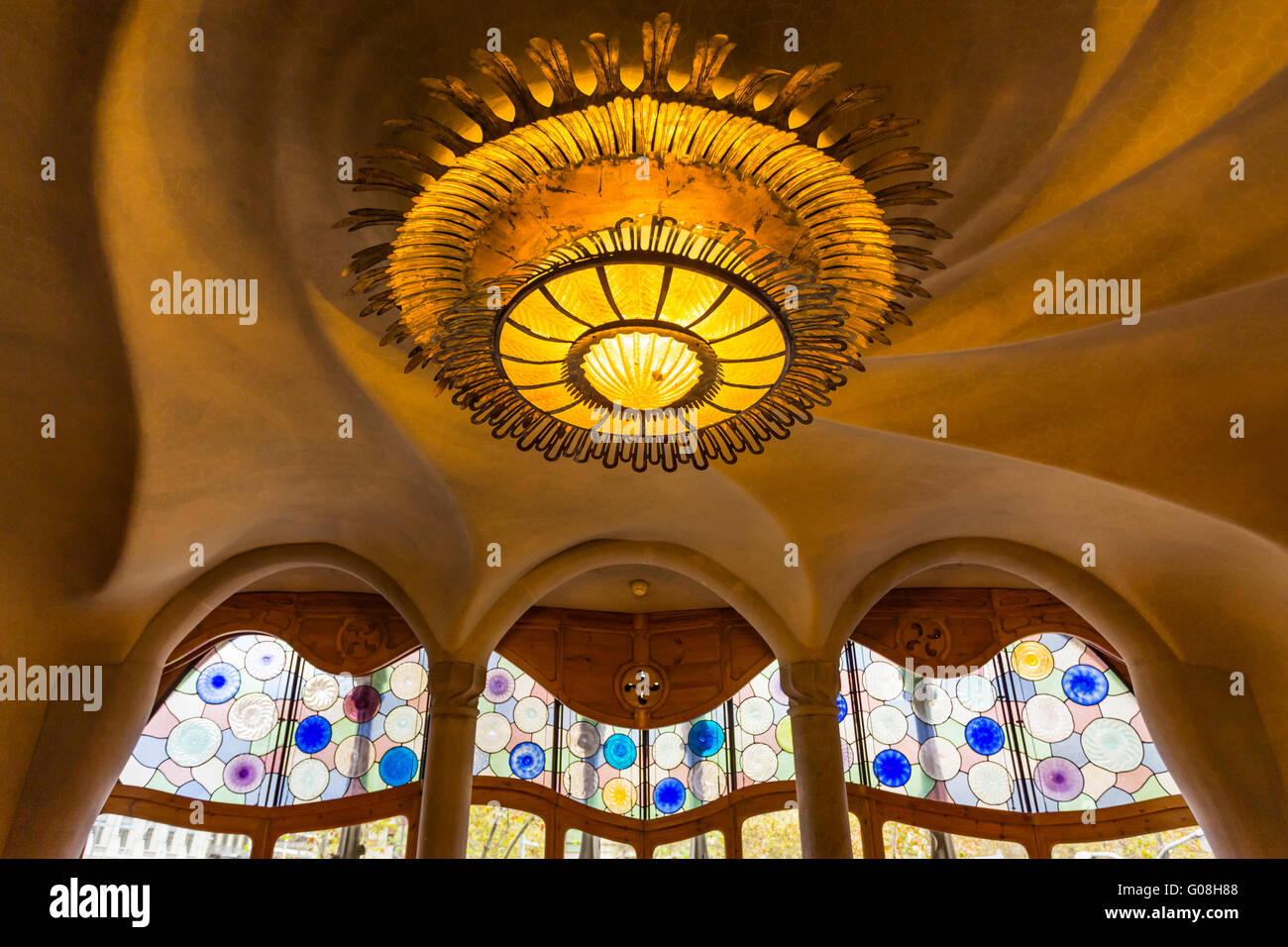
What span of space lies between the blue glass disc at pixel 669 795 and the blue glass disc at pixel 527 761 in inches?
48.2

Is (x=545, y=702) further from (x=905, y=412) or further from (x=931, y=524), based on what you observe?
(x=905, y=412)

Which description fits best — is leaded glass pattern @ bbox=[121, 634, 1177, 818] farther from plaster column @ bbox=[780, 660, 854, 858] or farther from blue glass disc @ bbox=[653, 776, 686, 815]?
plaster column @ bbox=[780, 660, 854, 858]

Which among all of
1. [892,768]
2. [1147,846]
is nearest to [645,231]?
[892,768]

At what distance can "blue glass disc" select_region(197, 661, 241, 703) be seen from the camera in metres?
8.84

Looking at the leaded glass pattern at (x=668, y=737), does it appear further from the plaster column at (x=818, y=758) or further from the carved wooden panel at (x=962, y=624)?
the plaster column at (x=818, y=758)

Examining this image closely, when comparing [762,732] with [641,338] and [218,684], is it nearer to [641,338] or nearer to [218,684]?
[218,684]

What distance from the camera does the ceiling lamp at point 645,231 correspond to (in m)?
3.10

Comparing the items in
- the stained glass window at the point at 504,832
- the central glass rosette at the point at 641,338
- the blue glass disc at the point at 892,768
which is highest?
the central glass rosette at the point at 641,338

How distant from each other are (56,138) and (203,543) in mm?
3570

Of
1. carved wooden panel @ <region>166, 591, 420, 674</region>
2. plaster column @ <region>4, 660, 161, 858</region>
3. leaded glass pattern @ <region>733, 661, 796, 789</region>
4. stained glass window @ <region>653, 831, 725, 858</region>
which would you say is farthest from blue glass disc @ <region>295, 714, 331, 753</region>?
leaded glass pattern @ <region>733, 661, 796, 789</region>

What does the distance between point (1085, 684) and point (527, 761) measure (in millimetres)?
5977

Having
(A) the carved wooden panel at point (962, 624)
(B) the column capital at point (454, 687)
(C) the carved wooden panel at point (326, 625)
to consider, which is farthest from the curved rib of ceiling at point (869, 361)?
(A) the carved wooden panel at point (962, 624)

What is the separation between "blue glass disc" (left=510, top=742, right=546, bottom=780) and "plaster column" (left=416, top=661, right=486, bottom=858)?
6.39ft

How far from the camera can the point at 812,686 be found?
7.07m
